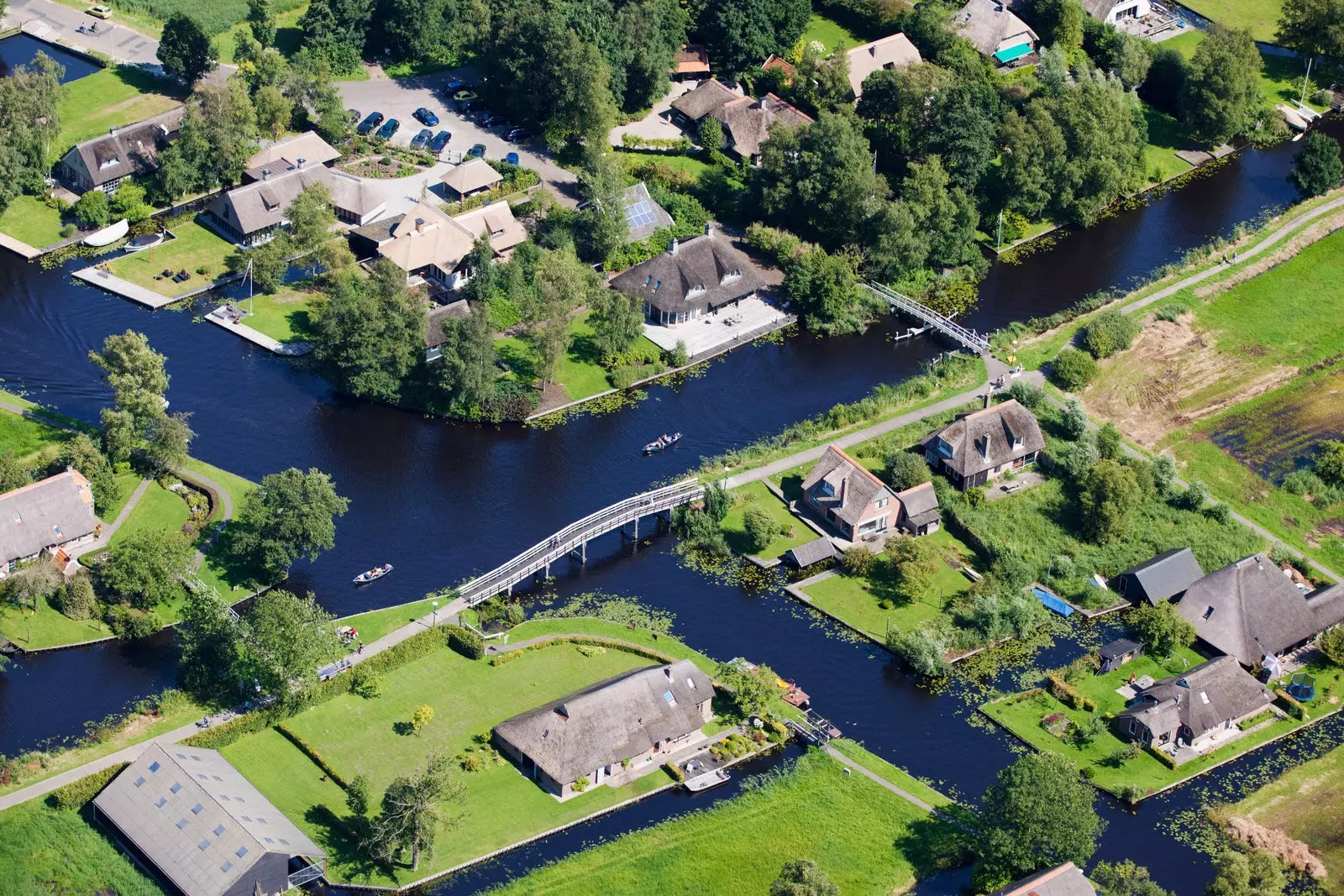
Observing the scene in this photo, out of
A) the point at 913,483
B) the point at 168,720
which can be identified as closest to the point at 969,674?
the point at 913,483

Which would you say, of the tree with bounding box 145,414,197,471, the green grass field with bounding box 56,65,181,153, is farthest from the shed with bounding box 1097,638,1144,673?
the green grass field with bounding box 56,65,181,153

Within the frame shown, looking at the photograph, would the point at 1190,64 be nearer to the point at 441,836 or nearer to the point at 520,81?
the point at 520,81

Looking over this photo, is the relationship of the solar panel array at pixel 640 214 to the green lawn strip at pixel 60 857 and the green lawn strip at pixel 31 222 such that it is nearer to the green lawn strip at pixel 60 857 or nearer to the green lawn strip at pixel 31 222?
the green lawn strip at pixel 31 222

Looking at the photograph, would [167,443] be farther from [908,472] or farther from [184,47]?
[184,47]

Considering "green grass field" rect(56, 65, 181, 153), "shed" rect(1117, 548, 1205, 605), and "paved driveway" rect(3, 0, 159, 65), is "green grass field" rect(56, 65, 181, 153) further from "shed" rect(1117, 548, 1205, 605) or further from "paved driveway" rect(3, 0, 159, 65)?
"shed" rect(1117, 548, 1205, 605)

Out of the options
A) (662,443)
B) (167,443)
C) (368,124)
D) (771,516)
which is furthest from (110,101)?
(771,516)
